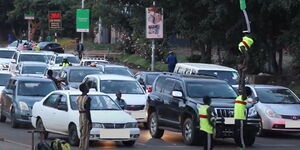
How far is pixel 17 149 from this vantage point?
17594 millimetres

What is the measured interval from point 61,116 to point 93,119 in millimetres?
1288

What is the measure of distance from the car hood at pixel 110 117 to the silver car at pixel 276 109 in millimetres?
4958

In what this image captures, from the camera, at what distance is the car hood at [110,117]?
756 inches

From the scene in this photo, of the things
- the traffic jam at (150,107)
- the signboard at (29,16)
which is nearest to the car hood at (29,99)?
the traffic jam at (150,107)

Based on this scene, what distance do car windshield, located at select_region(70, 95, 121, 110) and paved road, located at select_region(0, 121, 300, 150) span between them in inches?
39.5

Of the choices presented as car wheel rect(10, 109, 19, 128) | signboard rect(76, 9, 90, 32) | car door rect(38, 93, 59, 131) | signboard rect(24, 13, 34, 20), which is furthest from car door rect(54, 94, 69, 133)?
signboard rect(24, 13, 34, 20)

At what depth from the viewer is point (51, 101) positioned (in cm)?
2111

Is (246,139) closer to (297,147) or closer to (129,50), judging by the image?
(297,147)

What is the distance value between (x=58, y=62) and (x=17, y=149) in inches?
976

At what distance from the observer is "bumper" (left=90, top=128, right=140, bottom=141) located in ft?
62.6

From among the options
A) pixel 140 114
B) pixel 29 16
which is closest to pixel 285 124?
pixel 140 114

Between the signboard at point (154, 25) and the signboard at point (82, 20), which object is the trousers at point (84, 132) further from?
the signboard at point (82, 20)

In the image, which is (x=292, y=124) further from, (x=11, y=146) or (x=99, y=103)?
(x=11, y=146)

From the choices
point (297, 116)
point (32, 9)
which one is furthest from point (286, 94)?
point (32, 9)
